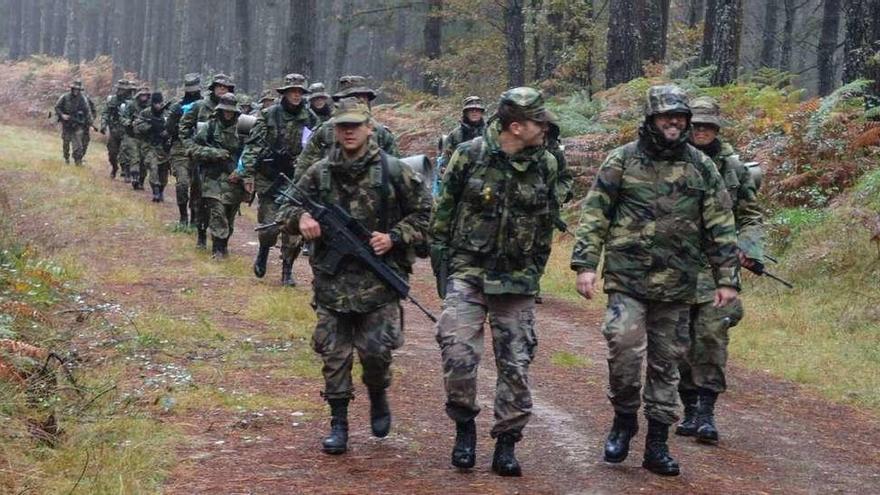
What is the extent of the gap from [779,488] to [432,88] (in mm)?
31458

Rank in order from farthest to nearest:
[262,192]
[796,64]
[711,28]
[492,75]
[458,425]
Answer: [796,64] → [492,75] → [711,28] → [262,192] → [458,425]

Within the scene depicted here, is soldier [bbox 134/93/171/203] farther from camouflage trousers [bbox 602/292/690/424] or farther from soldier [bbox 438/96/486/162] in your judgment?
camouflage trousers [bbox 602/292/690/424]

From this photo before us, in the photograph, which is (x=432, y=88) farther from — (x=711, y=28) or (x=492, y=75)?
(x=711, y=28)

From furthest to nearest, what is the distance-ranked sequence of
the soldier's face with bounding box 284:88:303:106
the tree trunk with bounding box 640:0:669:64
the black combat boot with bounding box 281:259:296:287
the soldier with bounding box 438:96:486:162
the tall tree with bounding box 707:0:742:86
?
the tree trunk with bounding box 640:0:669:64 < the tall tree with bounding box 707:0:742:86 < the soldier with bounding box 438:96:486:162 < the black combat boot with bounding box 281:259:296:287 < the soldier's face with bounding box 284:88:303:106

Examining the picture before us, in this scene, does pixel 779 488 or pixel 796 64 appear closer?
pixel 779 488

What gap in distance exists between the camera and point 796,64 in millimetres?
61906

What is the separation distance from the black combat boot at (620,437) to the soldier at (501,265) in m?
0.63

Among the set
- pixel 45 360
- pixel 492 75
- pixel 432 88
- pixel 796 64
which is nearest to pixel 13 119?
pixel 432 88

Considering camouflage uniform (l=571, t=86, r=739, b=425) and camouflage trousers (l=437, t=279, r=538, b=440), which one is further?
camouflage uniform (l=571, t=86, r=739, b=425)

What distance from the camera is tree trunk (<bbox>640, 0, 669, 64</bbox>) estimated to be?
75.8ft

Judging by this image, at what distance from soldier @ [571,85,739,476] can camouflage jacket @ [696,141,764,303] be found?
102 cm

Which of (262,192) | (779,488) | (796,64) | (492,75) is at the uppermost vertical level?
(796,64)

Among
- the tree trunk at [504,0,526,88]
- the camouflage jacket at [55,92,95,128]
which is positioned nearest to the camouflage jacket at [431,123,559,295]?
the tree trunk at [504,0,526,88]

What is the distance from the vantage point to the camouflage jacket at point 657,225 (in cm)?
636
